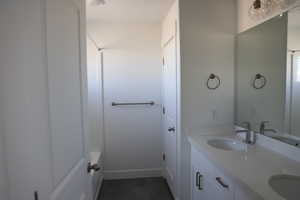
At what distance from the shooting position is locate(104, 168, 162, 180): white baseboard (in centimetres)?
307

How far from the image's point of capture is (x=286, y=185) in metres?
1.15

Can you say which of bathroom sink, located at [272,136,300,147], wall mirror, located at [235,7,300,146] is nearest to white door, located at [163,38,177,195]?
wall mirror, located at [235,7,300,146]

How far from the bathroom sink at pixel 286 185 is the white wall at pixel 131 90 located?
80.9 inches

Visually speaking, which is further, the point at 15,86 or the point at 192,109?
the point at 192,109

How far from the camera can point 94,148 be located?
3.01 meters

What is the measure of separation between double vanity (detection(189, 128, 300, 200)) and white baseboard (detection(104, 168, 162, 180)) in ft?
3.83

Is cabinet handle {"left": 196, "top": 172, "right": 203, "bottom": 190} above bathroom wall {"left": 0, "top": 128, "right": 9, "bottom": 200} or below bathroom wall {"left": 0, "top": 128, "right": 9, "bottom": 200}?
below

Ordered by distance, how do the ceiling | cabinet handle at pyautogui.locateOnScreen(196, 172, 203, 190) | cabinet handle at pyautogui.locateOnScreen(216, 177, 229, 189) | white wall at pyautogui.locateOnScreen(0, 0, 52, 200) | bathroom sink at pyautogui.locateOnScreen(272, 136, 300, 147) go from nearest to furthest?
white wall at pyautogui.locateOnScreen(0, 0, 52, 200) → cabinet handle at pyautogui.locateOnScreen(216, 177, 229, 189) → bathroom sink at pyautogui.locateOnScreen(272, 136, 300, 147) → cabinet handle at pyautogui.locateOnScreen(196, 172, 203, 190) → the ceiling

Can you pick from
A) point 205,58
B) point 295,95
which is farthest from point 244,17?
point 295,95

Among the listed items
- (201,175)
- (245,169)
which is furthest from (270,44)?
(201,175)

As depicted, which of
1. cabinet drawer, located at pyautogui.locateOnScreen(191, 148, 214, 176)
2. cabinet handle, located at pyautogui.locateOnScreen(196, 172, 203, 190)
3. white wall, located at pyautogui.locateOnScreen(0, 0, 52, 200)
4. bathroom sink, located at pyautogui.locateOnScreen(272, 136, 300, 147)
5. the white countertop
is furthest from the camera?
cabinet handle, located at pyautogui.locateOnScreen(196, 172, 203, 190)

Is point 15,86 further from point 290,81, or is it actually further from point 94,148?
point 94,148

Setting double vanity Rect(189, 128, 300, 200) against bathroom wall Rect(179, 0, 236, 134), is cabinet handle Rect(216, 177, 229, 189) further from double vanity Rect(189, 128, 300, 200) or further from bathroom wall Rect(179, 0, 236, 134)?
bathroom wall Rect(179, 0, 236, 134)

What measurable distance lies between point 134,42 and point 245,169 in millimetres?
2334
